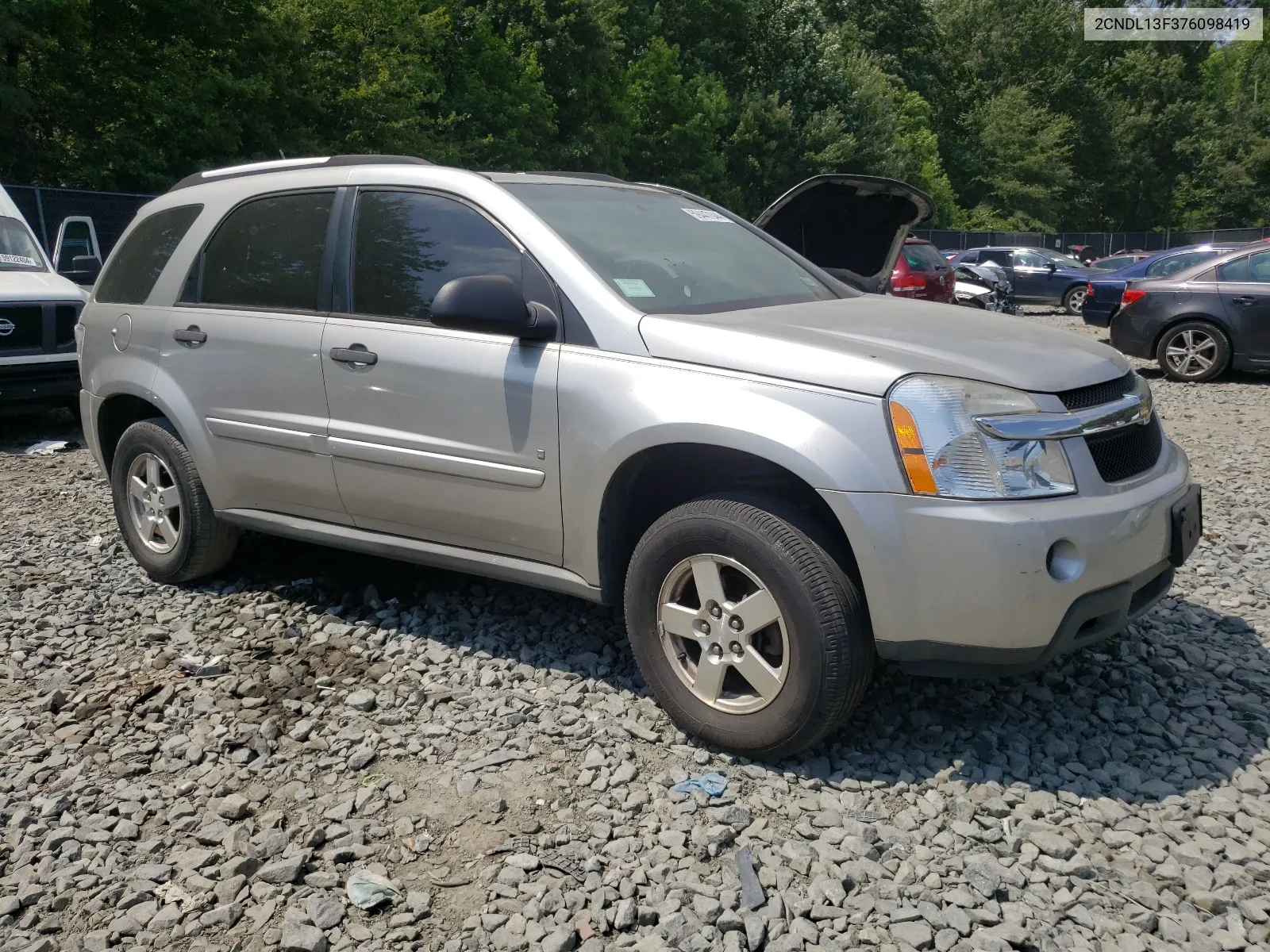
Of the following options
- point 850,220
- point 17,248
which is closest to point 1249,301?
point 850,220

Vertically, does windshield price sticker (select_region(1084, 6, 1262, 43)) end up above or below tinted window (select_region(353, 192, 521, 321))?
above

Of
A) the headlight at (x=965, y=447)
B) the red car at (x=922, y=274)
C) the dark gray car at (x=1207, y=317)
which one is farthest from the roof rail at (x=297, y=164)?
the red car at (x=922, y=274)

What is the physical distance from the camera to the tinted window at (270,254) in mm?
4504

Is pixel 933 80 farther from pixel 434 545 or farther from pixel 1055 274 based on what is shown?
pixel 434 545

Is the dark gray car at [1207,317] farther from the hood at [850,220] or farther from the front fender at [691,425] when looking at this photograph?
the front fender at [691,425]

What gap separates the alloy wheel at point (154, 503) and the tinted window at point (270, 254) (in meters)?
0.87

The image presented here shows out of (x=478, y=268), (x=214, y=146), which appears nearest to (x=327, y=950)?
(x=478, y=268)

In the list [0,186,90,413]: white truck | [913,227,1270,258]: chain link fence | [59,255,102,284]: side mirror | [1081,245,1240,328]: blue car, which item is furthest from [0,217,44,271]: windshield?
[913,227,1270,258]: chain link fence

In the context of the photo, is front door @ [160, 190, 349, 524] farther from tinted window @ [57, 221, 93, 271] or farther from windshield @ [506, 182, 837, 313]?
tinted window @ [57, 221, 93, 271]

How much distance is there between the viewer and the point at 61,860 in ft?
10.00

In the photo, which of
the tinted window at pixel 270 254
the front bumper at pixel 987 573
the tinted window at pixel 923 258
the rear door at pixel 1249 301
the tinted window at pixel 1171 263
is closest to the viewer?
the front bumper at pixel 987 573

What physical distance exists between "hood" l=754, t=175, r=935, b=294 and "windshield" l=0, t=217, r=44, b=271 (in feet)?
22.0

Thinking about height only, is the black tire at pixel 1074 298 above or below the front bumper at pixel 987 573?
below

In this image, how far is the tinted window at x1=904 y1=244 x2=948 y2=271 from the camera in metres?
17.6
